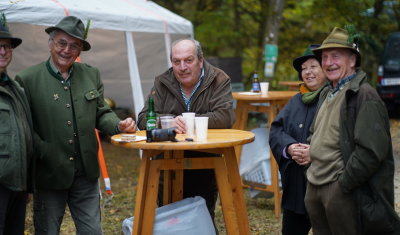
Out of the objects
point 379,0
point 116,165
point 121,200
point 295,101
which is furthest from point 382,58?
point 295,101

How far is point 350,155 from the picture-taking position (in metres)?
2.73

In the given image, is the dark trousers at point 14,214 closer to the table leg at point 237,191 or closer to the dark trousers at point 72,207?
the dark trousers at point 72,207

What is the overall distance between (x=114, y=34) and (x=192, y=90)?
5.15 meters

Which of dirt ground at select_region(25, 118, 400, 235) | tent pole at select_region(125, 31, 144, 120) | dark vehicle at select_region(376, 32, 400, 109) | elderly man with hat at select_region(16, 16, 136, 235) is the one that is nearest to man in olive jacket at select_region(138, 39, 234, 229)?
elderly man with hat at select_region(16, 16, 136, 235)

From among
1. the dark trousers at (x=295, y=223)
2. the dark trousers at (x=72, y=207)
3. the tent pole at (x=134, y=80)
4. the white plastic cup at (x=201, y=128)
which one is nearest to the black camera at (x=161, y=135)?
the white plastic cup at (x=201, y=128)

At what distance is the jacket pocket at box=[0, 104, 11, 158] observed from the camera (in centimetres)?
290

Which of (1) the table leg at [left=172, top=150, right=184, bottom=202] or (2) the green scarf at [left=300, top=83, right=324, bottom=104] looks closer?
(2) the green scarf at [left=300, top=83, right=324, bottom=104]

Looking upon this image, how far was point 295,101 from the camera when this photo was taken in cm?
358

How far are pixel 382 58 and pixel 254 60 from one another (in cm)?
377

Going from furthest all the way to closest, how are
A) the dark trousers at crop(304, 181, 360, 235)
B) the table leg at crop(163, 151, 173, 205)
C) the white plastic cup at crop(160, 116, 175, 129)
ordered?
the table leg at crop(163, 151, 173, 205)
the white plastic cup at crop(160, 116, 175, 129)
the dark trousers at crop(304, 181, 360, 235)

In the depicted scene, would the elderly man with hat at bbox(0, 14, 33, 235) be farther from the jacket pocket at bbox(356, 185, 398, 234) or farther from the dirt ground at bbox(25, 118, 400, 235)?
the dirt ground at bbox(25, 118, 400, 235)

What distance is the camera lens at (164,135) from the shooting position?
121 inches

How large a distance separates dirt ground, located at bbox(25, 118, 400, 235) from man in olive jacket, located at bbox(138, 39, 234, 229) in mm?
1655

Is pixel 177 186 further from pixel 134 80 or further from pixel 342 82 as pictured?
pixel 134 80
